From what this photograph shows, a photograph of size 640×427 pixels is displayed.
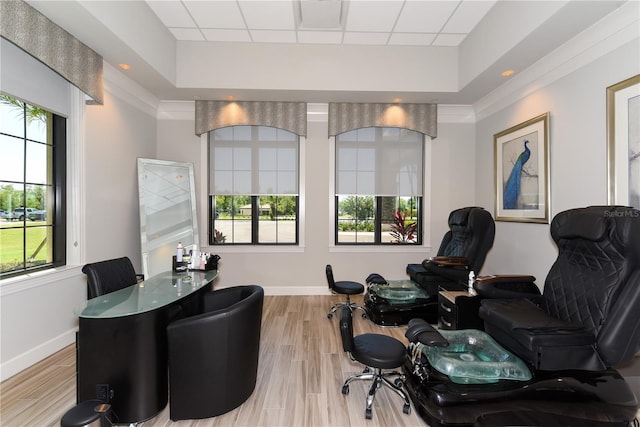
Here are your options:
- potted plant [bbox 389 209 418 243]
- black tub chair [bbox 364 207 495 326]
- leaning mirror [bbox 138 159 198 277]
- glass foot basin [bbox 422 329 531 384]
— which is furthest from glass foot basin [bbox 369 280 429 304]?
leaning mirror [bbox 138 159 198 277]

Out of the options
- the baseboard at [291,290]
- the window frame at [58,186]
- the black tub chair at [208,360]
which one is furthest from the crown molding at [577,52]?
the window frame at [58,186]

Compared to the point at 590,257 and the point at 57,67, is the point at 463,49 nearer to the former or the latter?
the point at 590,257

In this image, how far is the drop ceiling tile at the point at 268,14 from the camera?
3.32 meters

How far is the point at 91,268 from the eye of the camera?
8.14ft

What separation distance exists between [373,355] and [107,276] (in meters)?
2.19

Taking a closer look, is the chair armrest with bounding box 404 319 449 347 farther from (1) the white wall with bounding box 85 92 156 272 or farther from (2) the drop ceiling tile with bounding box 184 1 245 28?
(2) the drop ceiling tile with bounding box 184 1 245 28

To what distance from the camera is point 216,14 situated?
349 centimetres

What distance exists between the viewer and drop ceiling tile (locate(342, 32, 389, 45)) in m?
3.89

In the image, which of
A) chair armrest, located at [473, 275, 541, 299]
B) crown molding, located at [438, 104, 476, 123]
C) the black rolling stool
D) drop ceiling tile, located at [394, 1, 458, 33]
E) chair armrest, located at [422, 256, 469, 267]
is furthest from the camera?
crown molding, located at [438, 104, 476, 123]

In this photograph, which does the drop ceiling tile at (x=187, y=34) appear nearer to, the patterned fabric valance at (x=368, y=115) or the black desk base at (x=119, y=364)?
the patterned fabric valance at (x=368, y=115)

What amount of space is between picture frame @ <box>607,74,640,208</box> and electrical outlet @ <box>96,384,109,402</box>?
152 inches

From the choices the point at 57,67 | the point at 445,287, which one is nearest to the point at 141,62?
the point at 57,67

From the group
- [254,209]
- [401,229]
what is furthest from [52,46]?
[401,229]

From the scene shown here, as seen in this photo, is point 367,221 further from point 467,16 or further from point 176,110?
point 176,110
